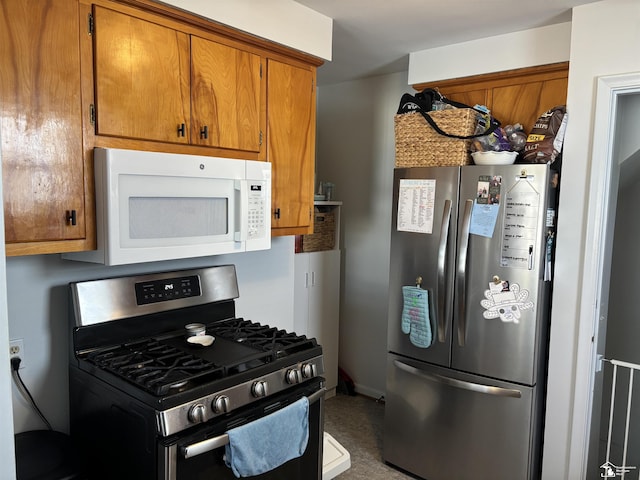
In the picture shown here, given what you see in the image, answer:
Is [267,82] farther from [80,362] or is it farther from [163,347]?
[80,362]

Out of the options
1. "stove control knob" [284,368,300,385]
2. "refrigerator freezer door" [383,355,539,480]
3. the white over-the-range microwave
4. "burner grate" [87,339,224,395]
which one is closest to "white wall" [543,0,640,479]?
"refrigerator freezer door" [383,355,539,480]

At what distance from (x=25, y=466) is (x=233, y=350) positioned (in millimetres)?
750

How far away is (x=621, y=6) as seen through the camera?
211 cm

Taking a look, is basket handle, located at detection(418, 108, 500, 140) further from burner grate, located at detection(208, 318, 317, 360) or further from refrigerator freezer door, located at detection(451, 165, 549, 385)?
burner grate, located at detection(208, 318, 317, 360)

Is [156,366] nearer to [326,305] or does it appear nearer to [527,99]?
[326,305]

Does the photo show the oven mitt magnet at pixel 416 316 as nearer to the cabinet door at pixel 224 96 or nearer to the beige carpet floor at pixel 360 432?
the beige carpet floor at pixel 360 432

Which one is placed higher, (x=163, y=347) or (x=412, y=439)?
(x=163, y=347)

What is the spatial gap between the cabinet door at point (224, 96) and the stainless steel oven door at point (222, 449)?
1.07m

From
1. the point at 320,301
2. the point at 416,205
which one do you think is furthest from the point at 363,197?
the point at 416,205

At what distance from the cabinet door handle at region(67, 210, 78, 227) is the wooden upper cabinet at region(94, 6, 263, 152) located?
29 cm

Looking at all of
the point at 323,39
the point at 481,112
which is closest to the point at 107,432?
the point at 323,39

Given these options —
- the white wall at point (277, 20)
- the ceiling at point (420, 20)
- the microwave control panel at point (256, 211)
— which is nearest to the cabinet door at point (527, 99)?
the ceiling at point (420, 20)

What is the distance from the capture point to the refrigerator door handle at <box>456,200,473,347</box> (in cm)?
242

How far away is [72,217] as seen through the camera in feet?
5.28
